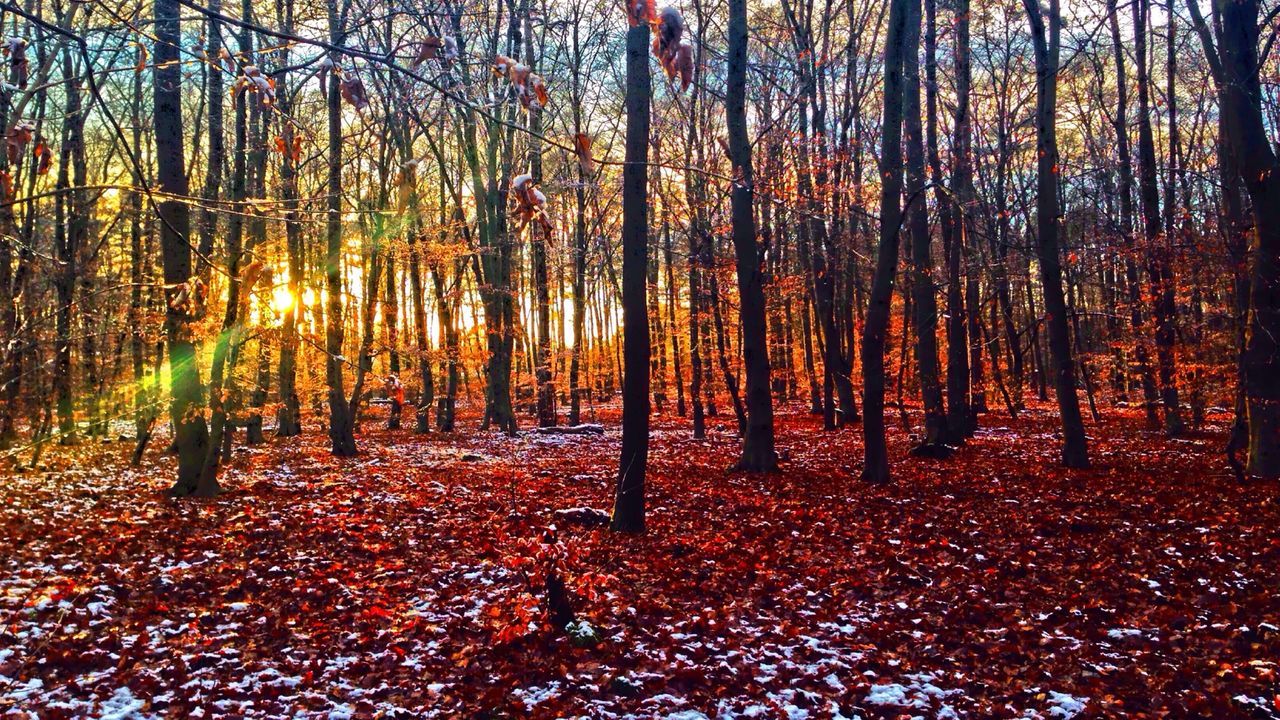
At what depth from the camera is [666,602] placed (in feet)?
20.3

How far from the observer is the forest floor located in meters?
4.48

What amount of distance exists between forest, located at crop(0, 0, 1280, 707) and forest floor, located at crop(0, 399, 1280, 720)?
1.8 inches

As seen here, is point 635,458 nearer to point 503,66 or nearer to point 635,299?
point 635,299

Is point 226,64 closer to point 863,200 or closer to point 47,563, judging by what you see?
point 47,563

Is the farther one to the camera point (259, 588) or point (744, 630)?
point (259, 588)

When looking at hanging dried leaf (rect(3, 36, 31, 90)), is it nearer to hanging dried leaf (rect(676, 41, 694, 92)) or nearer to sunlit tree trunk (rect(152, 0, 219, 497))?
hanging dried leaf (rect(676, 41, 694, 92))

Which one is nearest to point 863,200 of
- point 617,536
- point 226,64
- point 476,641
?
point 617,536

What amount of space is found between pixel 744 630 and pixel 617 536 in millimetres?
2996

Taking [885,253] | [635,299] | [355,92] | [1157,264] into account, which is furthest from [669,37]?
[1157,264]

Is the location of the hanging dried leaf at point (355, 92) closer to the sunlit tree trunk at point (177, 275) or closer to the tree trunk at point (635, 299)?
the tree trunk at point (635, 299)

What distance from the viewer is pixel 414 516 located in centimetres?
956

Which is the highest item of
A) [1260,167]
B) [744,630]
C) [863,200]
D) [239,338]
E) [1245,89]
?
[863,200]

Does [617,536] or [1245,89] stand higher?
[1245,89]

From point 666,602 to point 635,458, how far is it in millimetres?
2438
